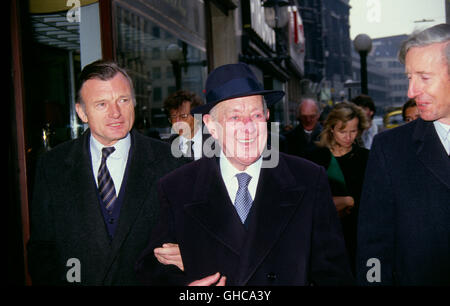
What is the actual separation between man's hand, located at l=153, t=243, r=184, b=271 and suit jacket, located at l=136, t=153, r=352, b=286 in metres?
0.04

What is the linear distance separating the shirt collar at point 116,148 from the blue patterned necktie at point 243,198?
84 cm

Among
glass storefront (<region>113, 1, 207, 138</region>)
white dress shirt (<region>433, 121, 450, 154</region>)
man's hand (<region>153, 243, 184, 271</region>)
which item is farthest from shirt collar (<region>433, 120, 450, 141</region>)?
glass storefront (<region>113, 1, 207, 138</region>)

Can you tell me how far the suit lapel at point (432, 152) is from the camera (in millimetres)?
2445

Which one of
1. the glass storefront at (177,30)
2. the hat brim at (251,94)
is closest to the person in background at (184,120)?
the glass storefront at (177,30)

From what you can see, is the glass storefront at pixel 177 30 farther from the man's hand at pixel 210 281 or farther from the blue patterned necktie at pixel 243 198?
the man's hand at pixel 210 281

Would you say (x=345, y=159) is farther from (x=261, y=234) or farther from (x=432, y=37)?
(x=261, y=234)

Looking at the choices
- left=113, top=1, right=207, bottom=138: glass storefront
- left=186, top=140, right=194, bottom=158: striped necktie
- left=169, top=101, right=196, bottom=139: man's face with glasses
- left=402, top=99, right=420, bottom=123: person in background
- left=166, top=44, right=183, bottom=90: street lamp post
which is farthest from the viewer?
left=166, top=44, right=183, bottom=90: street lamp post

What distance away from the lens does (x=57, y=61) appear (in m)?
5.20

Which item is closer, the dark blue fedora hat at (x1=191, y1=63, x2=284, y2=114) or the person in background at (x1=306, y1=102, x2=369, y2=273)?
the dark blue fedora hat at (x1=191, y1=63, x2=284, y2=114)

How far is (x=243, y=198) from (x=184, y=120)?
3.44m

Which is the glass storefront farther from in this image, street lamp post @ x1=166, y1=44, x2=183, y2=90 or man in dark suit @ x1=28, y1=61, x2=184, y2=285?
man in dark suit @ x1=28, y1=61, x2=184, y2=285

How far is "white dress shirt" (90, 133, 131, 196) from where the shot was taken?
2.68m
